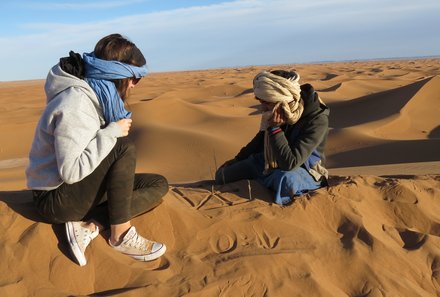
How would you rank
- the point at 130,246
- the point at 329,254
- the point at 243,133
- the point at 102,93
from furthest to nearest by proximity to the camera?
the point at 243,133
the point at 329,254
the point at 130,246
the point at 102,93

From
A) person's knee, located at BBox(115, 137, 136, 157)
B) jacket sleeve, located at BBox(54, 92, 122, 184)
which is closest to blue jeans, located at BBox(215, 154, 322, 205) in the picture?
person's knee, located at BBox(115, 137, 136, 157)

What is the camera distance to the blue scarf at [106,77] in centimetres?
264

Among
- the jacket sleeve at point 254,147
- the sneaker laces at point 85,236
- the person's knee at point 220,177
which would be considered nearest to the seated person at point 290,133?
the jacket sleeve at point 254,147

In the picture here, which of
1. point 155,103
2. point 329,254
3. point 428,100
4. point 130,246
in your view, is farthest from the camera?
point 155,103

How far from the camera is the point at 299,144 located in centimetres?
360

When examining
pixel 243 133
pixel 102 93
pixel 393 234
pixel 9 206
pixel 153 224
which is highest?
pixel 102 93

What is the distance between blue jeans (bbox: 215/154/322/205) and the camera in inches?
147

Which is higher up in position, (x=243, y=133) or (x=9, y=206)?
(x=9, y=206)

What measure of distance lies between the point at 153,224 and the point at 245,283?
0.80 metres

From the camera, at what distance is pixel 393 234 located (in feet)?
11.4

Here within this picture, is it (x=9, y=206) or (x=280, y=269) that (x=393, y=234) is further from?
(x=9, y=206)

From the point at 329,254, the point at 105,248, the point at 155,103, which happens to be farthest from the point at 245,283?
the point at 155,103

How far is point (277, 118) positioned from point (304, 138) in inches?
10.6

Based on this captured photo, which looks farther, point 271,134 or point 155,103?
point 155,103
